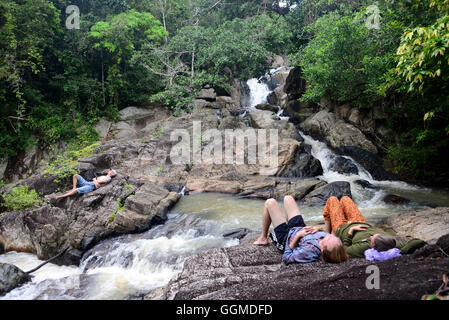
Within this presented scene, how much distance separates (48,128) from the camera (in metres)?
14.0

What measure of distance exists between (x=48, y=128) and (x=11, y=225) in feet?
27.7

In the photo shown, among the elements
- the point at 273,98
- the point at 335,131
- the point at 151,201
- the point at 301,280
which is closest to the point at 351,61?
the point at 335,131

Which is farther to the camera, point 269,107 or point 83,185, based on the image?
point 269,107

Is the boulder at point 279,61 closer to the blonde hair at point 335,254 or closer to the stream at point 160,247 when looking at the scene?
the stream at point 160,247

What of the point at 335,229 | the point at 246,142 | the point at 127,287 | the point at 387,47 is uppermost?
the point at 387,47

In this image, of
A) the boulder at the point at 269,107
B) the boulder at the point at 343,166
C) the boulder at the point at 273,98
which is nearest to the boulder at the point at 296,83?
the boulder at the point at 269,107

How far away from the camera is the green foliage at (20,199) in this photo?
763cm

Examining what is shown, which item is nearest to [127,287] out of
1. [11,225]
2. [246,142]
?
[11,225]

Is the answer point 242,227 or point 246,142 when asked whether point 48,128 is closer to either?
point 246,142

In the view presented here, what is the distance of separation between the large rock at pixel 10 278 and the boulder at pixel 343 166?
11.1 metres

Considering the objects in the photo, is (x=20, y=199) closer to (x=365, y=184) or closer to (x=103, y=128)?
(x=103, y=128)

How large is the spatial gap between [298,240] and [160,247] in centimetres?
353

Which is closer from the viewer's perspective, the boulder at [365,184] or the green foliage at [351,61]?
the boulder at [365,184]

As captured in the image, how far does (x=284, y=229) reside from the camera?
12.9 feet
